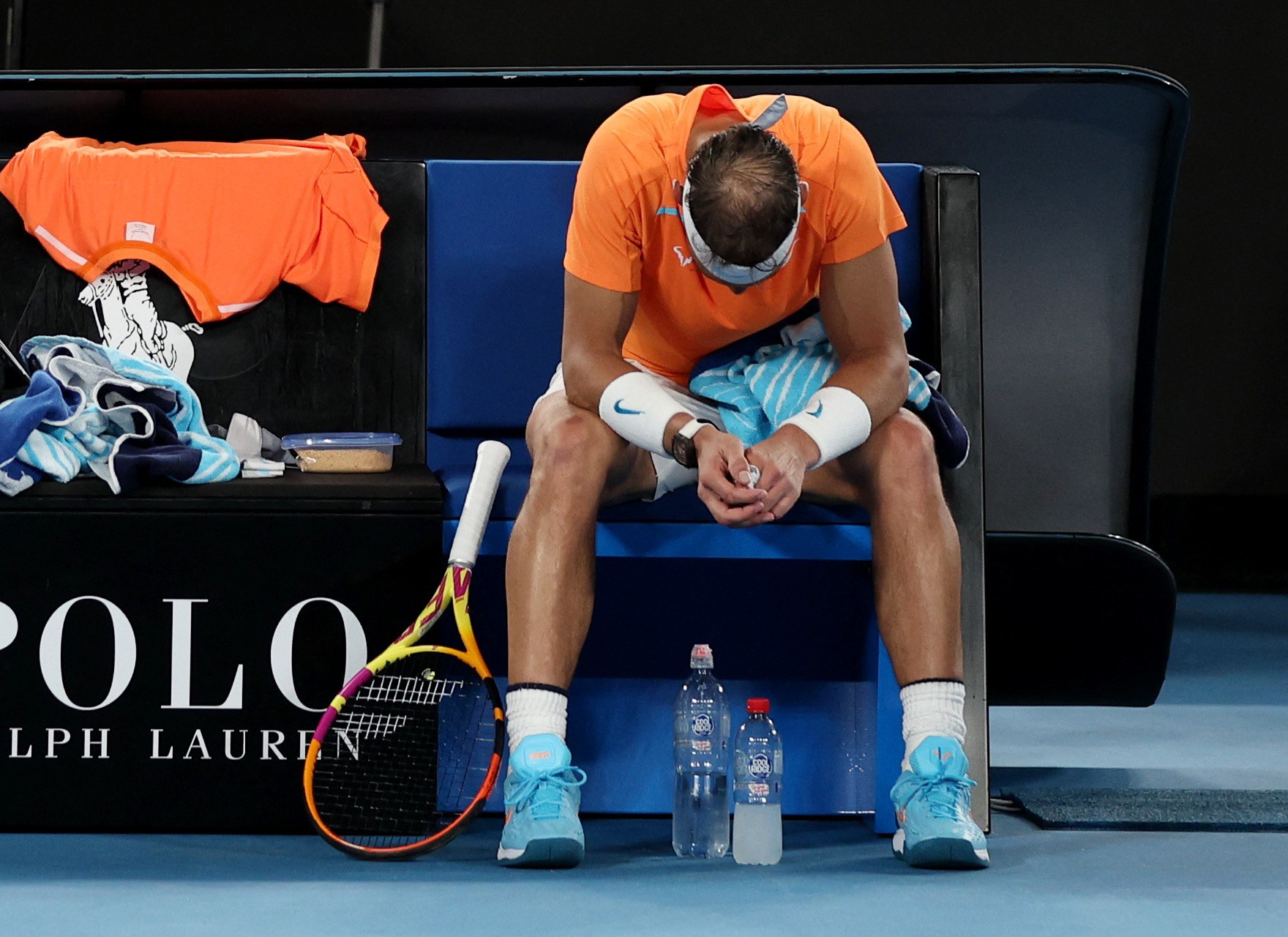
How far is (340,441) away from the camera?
2.65 meters

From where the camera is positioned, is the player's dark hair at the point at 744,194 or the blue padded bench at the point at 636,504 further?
the blue padded bench at the point at 636,504

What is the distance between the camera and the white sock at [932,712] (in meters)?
2.20

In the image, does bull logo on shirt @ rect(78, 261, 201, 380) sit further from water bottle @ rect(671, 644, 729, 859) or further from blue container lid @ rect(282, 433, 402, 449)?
water bottle @ rect(671, 644, 729, 859)

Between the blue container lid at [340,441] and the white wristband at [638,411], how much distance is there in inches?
21.4

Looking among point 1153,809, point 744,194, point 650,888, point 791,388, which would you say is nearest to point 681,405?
point 791,388

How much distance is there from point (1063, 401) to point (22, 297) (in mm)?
2038

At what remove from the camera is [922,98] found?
10.2 feet

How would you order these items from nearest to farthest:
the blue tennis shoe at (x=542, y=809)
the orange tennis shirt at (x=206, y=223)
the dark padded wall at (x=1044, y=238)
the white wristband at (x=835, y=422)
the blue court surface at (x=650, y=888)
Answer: the blue court surface at (x=650, y=888) → the blue tennis shoe at (x=542, y=809) → the white wristband at (x=835, y=422) → the orange tennis shirt at (x=206, y=223) → the dark padded wall at (x=1044, y=238)

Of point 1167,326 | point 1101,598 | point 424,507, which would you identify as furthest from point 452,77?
point 1167,326

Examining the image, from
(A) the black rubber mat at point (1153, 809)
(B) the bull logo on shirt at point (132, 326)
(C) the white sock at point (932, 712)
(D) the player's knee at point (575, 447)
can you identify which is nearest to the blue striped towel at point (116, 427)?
(B) the bull logo on shirt at point (132, 326)

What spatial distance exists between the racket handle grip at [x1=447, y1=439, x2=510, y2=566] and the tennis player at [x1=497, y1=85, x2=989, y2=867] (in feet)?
0.20

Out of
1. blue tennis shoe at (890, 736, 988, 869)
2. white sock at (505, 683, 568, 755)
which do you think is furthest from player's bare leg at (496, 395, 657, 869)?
blue tennis shoe at (890, 736, 988, 869)

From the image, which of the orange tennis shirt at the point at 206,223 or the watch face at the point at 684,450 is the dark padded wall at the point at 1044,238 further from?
the watch face at the point at 684,450

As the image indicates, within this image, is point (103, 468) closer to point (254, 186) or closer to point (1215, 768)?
point (254, 186)
